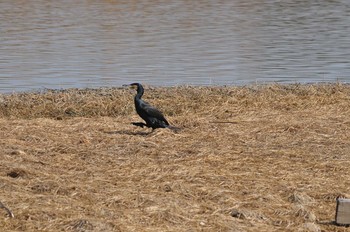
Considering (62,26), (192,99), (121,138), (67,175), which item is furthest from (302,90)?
(62,26)

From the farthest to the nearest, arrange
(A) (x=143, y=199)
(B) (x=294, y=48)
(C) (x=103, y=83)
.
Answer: (B) (x=294, y=48) → (C) (x=103, y=83) → (A) (x=143, y=199)

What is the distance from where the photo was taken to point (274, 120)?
1206cm

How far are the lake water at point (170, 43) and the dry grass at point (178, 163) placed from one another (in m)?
4.65

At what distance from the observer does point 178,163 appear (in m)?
9.61

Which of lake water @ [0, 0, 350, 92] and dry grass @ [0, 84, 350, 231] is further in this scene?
lake water @ [0, 0, 350, 92]

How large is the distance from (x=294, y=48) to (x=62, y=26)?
402 inches

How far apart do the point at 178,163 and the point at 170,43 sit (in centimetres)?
1708

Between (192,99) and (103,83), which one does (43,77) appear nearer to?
(103,83)

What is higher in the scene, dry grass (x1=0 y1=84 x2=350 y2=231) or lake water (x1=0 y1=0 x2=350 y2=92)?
dry grass (x1=0 y1=84 x2=350 y2=231)

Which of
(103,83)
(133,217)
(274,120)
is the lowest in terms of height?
(103,83)

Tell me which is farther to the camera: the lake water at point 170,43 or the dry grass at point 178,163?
the lake water at point 170,43

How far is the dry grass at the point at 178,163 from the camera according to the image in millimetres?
7699

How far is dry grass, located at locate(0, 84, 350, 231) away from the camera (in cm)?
770

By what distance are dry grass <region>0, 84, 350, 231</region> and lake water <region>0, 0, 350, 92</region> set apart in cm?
465
